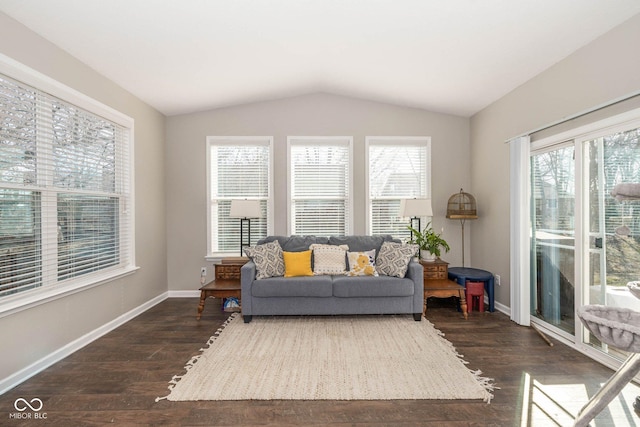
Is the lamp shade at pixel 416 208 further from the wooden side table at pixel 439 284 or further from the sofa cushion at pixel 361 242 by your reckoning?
the wooden side table at pixel 439 284

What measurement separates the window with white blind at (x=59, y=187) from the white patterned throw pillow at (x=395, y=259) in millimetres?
2955

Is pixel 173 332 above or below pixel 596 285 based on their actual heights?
below

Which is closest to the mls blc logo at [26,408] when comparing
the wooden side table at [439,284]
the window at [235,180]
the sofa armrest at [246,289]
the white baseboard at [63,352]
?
the white baseboard at [63,352]

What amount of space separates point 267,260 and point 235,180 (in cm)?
154

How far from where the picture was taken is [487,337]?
3.08m

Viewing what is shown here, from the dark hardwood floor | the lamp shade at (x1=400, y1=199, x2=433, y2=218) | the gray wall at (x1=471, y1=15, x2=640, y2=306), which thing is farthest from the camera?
the lamp shade at (x1=400, y1=199, x2=433, y2=218)

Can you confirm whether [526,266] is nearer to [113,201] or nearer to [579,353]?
[579,353]

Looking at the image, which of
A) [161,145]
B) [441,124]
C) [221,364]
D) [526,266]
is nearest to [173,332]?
[221,364]

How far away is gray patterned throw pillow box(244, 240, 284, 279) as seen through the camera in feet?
11.9

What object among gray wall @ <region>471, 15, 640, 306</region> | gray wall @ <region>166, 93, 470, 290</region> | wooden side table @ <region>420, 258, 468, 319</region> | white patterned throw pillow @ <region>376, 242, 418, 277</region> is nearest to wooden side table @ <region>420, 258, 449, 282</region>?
wooden side table @ <region>420, 258, 468, 319</region>

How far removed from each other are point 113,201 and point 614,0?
15.3 ft

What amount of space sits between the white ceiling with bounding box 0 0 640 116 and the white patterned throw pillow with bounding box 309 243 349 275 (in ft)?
7.09

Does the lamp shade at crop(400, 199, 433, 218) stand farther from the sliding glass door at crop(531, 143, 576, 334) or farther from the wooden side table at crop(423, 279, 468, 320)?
the sliding glass door at crop(531, 143, 576, 334)

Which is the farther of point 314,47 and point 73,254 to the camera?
point 314,47
